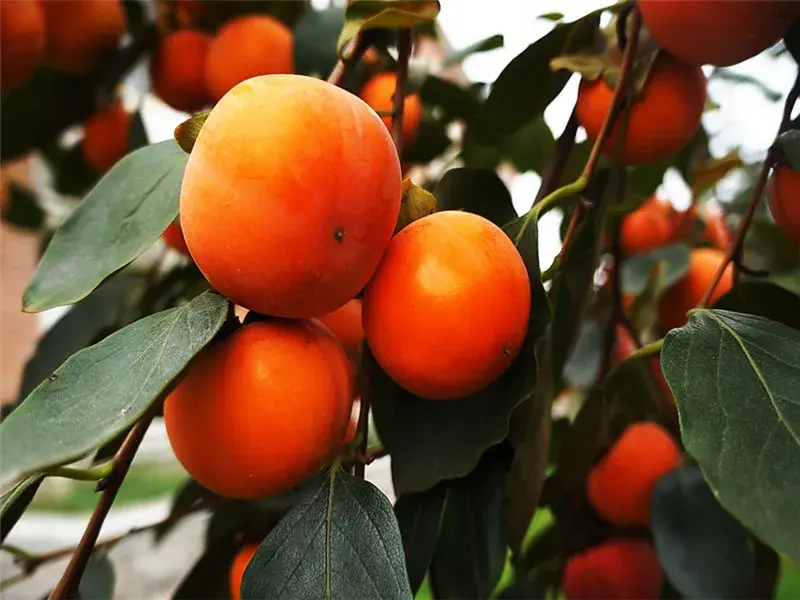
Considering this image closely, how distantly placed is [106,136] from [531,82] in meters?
0.57

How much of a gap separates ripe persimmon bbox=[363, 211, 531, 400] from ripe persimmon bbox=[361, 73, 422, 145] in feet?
0.90

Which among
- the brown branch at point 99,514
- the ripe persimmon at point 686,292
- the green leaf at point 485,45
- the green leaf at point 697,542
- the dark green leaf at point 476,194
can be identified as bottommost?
the green leaf at point 697,542

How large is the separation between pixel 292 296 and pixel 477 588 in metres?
0.27

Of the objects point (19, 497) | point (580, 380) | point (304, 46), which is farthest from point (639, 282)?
point (19, 497)

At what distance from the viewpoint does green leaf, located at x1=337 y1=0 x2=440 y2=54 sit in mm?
403

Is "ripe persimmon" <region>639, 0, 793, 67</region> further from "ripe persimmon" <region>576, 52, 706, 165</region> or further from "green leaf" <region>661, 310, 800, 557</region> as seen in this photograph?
"green leaf" <region>661, 310, 800, 557</region>

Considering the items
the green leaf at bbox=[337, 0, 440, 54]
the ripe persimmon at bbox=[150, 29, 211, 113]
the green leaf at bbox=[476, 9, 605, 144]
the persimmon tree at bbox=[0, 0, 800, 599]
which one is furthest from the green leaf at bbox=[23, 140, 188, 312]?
the ripe persimmon at bbox=[150, 29, 211, 113]

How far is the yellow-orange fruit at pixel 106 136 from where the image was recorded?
865 mm

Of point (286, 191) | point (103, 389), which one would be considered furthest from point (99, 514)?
point (286, 191)

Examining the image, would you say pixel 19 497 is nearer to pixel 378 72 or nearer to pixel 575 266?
pixel 575 266

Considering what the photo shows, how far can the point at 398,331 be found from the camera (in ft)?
1.13

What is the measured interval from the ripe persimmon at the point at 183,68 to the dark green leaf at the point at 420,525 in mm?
529

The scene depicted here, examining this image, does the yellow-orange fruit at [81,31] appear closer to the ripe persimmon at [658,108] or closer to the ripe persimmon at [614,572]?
the ripe persimmon at [658,108]

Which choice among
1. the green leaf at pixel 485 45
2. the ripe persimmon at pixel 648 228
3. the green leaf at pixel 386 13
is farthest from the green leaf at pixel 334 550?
the ripe persimmon at pixel 648 228
